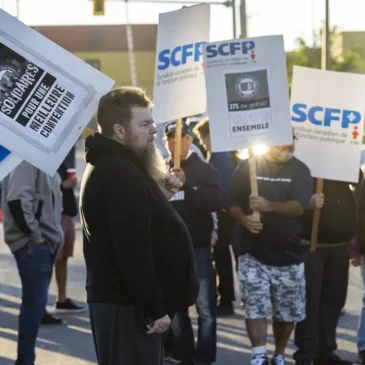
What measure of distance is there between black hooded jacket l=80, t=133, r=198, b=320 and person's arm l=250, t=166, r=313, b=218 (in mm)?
2784

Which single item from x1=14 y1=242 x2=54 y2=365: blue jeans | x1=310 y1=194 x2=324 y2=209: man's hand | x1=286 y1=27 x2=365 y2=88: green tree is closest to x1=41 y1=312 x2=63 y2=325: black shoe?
x1=14 y1=242 x2=54 y2=365: blue jeans

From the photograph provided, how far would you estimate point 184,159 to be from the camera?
28.0 ft

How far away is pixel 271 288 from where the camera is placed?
8227 mm

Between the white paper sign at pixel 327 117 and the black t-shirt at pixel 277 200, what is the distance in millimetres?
544

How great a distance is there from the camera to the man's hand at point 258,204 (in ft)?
26.5

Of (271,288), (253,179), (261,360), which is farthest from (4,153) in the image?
(261,360)

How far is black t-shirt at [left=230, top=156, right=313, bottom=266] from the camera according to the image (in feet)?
Answer: 26.7

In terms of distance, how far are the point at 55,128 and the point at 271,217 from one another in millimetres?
2824

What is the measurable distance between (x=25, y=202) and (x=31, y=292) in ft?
2.02

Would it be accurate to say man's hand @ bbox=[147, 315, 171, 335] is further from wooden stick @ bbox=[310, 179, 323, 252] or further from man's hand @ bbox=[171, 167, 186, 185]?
wooden stick @ bbox=[310, 179, 323, 252]

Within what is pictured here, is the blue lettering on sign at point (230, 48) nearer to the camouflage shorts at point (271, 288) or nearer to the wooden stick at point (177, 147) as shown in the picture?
the wooden stick at point (177, 147)

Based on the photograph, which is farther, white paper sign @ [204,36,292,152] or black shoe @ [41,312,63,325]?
black shoe @ [41,312,63,325]

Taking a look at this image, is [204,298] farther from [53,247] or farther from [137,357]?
[137,357]


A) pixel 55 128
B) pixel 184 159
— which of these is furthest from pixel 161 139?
pixel 55 128
